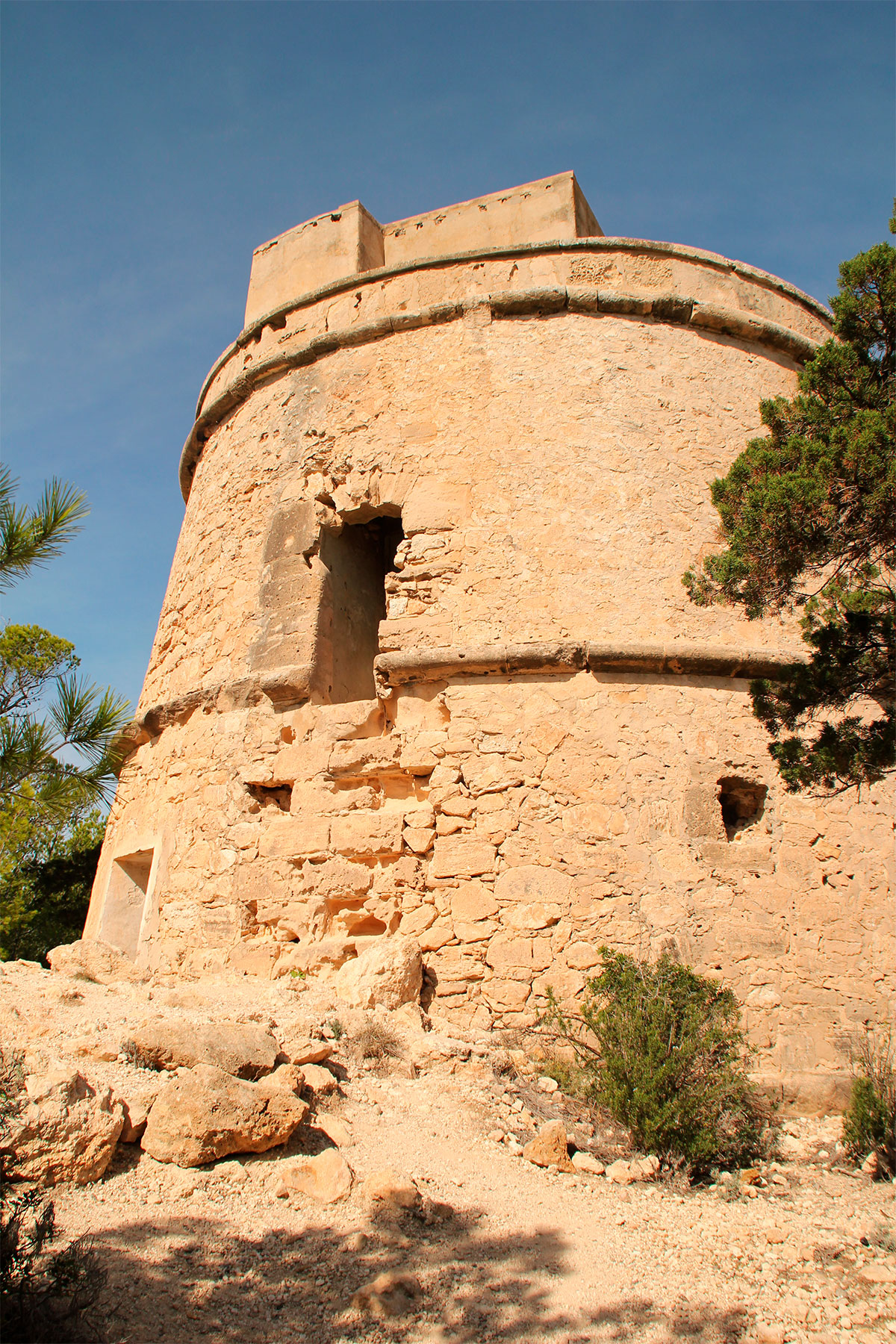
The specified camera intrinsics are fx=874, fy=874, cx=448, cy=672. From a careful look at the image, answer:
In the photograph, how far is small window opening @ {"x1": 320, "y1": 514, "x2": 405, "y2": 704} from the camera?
20.6 ft

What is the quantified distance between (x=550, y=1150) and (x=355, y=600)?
13.7ft

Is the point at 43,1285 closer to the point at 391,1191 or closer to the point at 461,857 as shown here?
the point at 391,1191

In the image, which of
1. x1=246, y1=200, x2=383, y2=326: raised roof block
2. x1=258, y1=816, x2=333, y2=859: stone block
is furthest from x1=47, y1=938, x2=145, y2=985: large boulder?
x1=246, y1=200, x2=383, y2=326: raised roof block

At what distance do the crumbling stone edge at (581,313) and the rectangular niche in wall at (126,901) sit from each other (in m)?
4.15

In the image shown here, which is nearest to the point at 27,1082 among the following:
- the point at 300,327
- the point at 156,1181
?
the point at 156,1181

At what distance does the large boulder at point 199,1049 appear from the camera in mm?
Result: 3264

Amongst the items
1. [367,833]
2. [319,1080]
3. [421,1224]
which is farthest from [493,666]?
[421,1224]

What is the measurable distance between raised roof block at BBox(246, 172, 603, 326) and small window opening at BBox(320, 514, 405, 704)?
2159mm

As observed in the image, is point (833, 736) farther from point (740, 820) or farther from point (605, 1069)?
point (605, 1069)

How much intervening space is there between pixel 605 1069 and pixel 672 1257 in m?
1.05

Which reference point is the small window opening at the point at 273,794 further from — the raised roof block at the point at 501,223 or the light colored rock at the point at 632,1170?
the raised roof block at the point at 501,223

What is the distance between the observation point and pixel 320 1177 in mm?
2916

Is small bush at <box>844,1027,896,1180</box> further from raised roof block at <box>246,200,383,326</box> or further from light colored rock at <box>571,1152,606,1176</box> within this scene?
raised roof block at <box>246,200,383,326</box>

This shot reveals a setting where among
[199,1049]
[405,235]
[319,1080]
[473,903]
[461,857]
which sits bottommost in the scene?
[319,1080]
